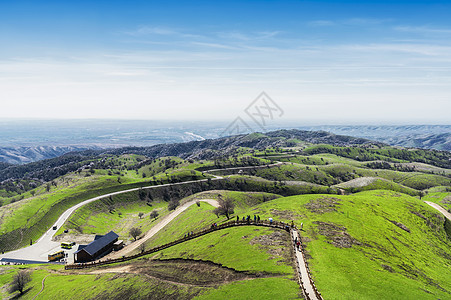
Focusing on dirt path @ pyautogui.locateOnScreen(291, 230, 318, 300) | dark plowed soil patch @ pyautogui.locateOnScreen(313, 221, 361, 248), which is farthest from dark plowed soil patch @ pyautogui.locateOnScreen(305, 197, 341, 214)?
dirt path @ pyautogui.locateOnScreen(291, 230, 318, 300)

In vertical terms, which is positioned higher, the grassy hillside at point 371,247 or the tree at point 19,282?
the grassy hillside at point 371,247

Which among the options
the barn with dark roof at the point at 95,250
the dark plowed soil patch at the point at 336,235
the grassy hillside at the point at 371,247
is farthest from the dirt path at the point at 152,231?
the dark plowed soil patch at the point at 336,235

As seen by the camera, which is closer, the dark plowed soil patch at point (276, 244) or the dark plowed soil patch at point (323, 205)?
the dark plowed soil patch at point (276, 244)

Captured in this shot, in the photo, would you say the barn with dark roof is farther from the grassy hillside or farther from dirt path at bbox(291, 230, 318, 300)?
dirt path at bbox(291, 230, 318, 300)

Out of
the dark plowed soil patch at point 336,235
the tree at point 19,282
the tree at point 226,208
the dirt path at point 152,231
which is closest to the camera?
the dark plowed soil patch at point 336,235

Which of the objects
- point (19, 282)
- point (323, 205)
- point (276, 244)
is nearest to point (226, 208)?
point (323, 205)

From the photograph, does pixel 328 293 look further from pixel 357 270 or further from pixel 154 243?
pixel 154 243

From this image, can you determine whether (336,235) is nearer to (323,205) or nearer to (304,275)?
(304,275)

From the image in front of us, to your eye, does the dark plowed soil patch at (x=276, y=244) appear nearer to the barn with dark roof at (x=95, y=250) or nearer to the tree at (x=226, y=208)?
the tree at (x=226, y=208)
